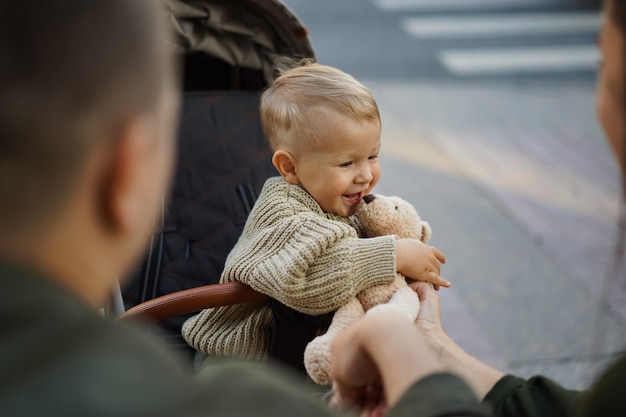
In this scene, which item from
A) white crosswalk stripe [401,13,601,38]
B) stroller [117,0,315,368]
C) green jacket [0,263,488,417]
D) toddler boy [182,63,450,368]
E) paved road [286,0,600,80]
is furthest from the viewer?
white crosswalk stripe [401,13,601,38]

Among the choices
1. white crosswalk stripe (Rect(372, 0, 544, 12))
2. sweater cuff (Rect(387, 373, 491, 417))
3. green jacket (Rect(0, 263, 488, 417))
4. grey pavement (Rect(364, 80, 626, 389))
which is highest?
green jacket (Rect(0, 263, 488, 417))

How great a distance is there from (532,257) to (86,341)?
3.49 metres

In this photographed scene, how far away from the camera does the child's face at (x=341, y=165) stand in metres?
1.91

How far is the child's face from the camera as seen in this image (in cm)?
191

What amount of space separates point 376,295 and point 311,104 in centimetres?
45

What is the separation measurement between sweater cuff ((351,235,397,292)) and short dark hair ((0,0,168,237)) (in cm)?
112

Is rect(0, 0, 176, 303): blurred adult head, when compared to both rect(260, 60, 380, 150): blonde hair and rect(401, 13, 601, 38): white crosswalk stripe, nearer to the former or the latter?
rect(260, 60, 380, 150): blonde hair

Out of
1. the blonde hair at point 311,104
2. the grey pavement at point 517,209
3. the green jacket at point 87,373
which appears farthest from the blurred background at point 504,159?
the green jacket at point 87,373

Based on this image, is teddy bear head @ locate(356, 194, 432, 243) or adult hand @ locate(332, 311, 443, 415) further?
teddy bear head @ locate(356, 194, 432, 243)

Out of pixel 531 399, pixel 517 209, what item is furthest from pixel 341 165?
pixel 517 209

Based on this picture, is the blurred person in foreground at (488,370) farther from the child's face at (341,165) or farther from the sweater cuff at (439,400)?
the child's face at (341,165)

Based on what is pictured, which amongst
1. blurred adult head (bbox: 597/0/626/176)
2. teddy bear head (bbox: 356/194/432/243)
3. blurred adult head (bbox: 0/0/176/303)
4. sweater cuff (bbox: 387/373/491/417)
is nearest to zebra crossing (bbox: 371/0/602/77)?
teddy bear head (bbox: 356/194/432/243)

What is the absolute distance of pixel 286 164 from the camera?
198cm

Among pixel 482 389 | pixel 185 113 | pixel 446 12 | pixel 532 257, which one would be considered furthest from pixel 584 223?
pixel 446 12
